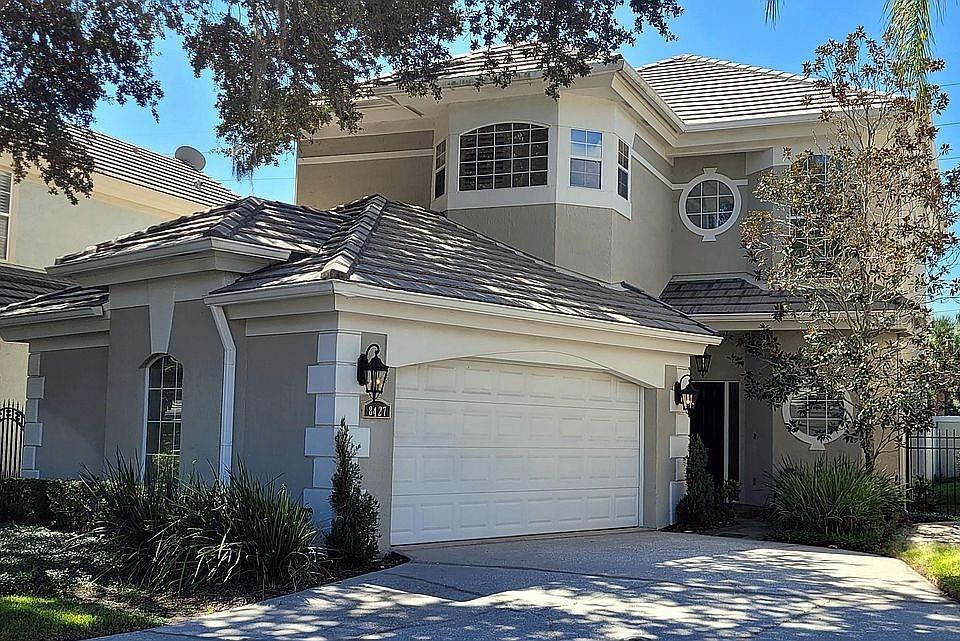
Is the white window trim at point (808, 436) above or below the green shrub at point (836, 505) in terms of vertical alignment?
above

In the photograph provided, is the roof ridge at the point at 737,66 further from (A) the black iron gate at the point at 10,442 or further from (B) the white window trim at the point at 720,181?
(A) the black iron gate at the point at 10,442

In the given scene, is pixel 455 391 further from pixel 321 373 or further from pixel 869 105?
pixel 869 105

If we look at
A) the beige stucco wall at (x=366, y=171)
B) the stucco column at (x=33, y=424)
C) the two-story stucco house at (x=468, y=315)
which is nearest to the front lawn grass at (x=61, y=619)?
the two-story stucco house at (x=468, y=315)

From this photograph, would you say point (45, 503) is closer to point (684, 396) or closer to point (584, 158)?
point (684, 396)

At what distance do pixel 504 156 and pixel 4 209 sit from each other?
9760mm

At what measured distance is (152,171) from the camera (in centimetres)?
2278

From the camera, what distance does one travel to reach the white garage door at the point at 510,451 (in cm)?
1185

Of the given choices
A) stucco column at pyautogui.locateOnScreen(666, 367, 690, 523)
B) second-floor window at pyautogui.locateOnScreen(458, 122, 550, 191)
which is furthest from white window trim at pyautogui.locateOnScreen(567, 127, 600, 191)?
stucco column at pyautogui.locateOnScreen(666, 367, 690, 523)

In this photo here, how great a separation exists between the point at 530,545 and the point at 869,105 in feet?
26.5

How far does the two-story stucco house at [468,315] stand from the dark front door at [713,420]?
0.10ft

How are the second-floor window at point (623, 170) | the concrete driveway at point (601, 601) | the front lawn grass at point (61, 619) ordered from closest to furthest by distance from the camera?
the front lawn grass at point (61, 619)
the concrete driveway at point (601, 601)
the second-floor window at point (623, 170)

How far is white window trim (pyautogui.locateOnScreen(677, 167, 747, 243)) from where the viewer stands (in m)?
18.9

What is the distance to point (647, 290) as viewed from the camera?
18.2 metres

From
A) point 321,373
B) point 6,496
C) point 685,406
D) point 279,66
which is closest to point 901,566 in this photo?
point 685,406
